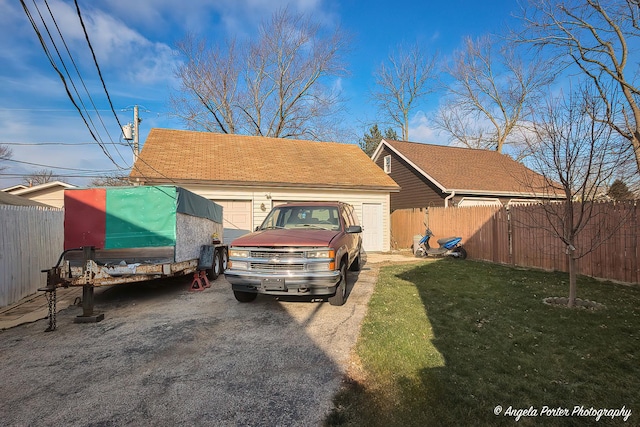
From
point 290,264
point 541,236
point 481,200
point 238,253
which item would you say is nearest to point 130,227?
point 238,253

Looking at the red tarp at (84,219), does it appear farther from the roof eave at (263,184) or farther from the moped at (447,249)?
the moped at (447,249)

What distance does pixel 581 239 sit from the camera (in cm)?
862

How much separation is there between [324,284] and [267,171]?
10215 mm

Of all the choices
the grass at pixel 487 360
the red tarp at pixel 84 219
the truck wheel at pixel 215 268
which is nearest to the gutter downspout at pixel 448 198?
the grass at pixel 487 360

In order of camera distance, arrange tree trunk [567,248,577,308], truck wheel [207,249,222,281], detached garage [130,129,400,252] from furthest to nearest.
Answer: detached garage [130,129,400,252] → truck wheel [207,249,222,281] → tree trunk [567,248,577,308]

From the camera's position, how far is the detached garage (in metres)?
13.3

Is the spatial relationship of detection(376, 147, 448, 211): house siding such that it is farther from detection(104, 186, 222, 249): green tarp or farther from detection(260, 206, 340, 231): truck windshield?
detection(104, 186, 222, 249): green tarp

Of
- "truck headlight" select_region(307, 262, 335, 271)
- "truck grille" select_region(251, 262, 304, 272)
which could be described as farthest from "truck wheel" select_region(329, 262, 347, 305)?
"truck grille" select_region(251, 262, 304, 272)

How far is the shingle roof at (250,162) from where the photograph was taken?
13324 mm

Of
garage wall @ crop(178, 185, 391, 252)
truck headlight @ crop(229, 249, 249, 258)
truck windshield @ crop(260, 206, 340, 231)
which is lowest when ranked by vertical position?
truck headlight @ crop(229, 249, 249, 258)

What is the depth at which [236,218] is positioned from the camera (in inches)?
540

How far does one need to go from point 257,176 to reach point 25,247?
791 cm

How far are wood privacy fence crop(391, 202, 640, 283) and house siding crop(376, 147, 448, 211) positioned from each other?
5.75 feet

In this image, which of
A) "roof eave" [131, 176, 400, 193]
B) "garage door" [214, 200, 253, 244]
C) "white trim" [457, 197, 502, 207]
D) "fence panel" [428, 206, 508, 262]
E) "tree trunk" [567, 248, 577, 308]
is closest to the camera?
"tree trunk" [567, 248, 577, 308]
